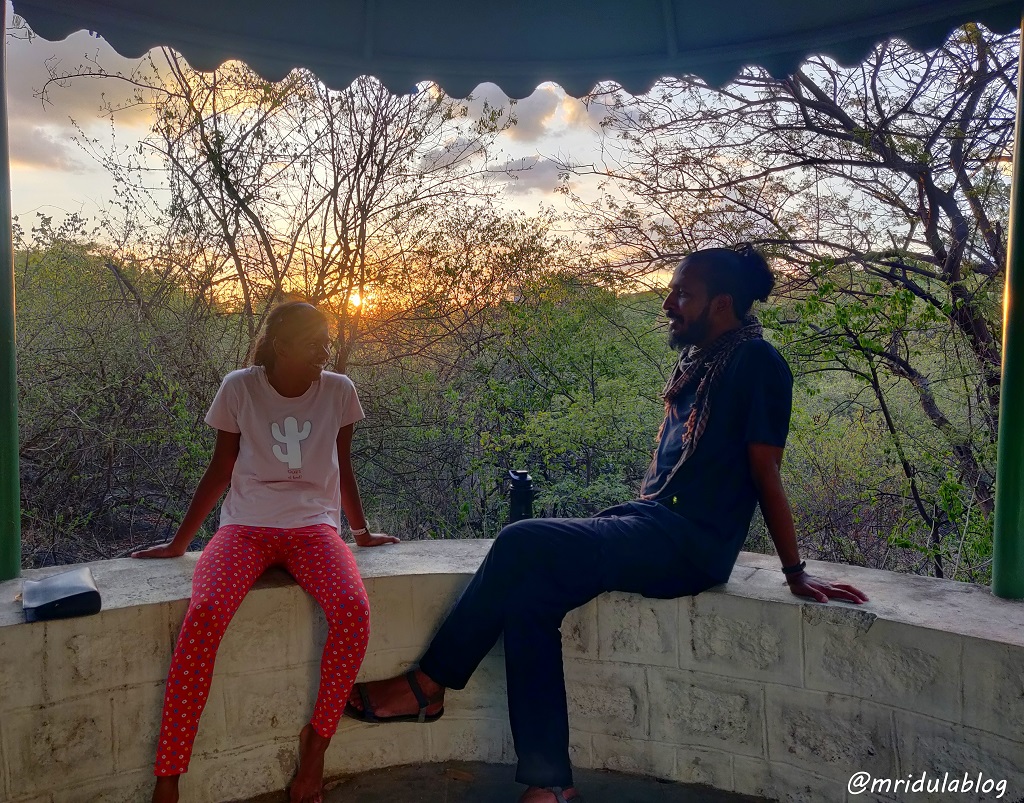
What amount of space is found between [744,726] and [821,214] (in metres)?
3.91

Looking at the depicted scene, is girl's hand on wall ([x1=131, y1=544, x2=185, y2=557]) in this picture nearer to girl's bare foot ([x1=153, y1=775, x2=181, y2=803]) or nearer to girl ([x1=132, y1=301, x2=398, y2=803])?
girl ([x1=132, y1=301, x2=398, y2=803])

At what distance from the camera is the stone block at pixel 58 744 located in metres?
2.13

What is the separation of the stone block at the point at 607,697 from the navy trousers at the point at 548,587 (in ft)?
0.88

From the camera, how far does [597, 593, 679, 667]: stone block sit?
2.48 metres

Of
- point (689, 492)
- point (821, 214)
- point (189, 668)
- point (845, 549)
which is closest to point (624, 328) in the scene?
point (821, 214)

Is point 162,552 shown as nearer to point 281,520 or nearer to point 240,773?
point 281,520

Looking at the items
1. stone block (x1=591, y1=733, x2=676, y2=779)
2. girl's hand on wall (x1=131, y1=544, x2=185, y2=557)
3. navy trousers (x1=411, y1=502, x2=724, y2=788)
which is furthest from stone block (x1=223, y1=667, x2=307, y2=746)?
stone block (x1=591, y1=733, x2=676, y2=779)

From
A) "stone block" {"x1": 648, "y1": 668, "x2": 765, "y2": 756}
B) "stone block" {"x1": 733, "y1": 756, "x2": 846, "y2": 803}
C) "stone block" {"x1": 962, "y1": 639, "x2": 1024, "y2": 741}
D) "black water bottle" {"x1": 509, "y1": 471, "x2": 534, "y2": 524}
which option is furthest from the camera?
"black water bottle" {"x1": 509, "y1": 471, "x2": 534, "y2": 524}

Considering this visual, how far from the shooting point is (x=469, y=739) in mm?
2721

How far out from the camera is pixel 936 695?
2064mm

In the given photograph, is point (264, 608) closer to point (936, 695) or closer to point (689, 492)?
point (689, 492)

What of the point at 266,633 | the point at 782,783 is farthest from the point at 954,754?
the point at 266,633

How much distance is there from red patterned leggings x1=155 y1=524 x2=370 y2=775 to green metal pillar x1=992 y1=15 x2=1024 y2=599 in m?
2.10

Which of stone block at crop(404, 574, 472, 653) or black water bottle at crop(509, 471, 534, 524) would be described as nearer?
stone block at crop(404, 574, 472, 653)
